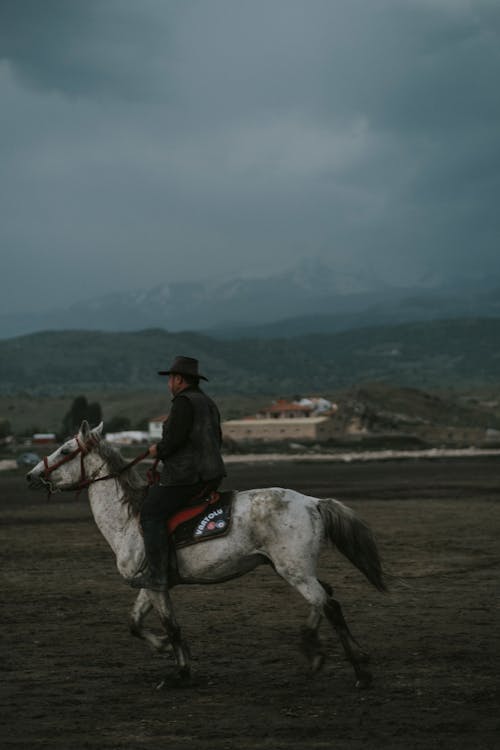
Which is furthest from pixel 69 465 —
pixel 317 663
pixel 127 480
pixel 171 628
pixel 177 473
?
pixel 317 663

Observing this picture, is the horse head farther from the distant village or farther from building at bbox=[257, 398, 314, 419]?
building at bbox=[257, 398, 314, 419]

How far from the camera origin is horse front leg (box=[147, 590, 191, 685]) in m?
10.4

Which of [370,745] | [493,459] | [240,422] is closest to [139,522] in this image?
[370,745]

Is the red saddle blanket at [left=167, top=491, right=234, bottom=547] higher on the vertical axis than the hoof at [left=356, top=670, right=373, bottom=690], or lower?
higher

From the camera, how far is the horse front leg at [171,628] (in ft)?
34.1

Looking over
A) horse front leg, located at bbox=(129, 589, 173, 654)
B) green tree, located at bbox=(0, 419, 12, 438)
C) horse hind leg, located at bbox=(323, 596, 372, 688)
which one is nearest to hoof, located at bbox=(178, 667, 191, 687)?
horse front leg, located at bbox=(129, 589, 173, 654)

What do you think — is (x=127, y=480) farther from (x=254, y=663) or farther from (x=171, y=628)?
(x=254, y=663)

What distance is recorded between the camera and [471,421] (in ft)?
415

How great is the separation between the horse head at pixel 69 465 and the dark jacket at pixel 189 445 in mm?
1013

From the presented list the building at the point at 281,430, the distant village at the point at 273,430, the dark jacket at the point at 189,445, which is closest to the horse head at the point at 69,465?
the dark jacket at the point at 189,445

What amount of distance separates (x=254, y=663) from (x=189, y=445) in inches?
89.9

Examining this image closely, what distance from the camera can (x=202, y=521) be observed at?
34.8ft

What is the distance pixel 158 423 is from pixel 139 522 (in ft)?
335

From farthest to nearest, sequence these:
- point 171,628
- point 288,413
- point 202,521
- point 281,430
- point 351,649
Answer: point 288,413, point 281,430, point 202,521, point 171,628, point 351,649
